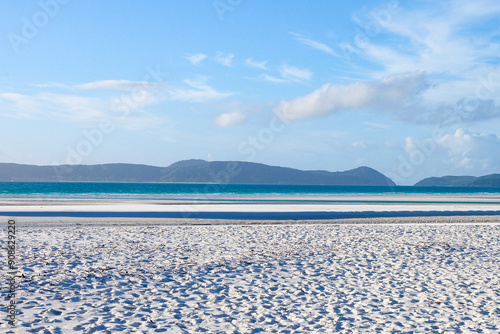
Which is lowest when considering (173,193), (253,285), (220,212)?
(253,285)

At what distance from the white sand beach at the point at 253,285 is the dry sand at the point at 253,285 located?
2 centimetres

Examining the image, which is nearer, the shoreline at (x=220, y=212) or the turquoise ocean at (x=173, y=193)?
the shoreline at (x=220, y=212)

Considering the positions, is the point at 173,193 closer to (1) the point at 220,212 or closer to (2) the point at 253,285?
(1) the point at 220,212

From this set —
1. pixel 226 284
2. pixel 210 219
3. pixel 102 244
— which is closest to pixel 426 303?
pixel 226 284

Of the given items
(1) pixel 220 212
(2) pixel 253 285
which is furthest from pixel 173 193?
(2) pixel 253 285

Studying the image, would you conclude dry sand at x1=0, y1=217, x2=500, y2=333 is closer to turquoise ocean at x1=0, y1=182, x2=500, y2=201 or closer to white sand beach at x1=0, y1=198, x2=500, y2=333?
white sand beach at x1=0, y1=198, x2=500, y2=333

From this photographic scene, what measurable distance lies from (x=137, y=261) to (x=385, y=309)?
18.8ft

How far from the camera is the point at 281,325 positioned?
22.5 ft

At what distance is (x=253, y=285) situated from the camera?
911 cm

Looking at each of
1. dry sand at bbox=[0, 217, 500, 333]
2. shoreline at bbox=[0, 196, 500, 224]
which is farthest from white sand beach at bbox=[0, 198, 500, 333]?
shoreline at bbox=[0, 196, 500, 224]

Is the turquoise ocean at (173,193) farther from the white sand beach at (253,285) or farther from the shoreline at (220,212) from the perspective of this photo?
the white sand beach at (253,285)

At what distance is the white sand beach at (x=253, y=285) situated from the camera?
6895 millimetres

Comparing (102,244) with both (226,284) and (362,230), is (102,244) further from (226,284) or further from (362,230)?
(362,230)

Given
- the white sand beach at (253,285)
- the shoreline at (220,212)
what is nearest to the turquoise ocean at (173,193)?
the shoreline at (220,212)
